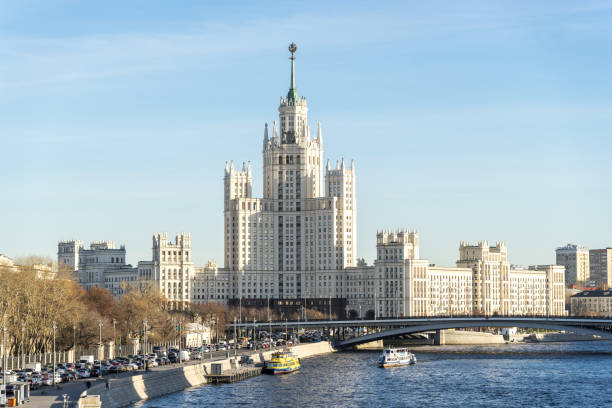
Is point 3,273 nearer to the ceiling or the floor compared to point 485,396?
nearer to the ceiling

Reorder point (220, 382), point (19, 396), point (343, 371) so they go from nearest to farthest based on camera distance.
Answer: point (19, 396), point (220, 382), point (343, 371)

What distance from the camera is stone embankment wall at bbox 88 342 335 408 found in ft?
401

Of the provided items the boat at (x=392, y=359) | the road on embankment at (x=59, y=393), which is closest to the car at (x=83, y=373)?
the road on embankment at (x=59, y=393)

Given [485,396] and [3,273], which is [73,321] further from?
[485,396]

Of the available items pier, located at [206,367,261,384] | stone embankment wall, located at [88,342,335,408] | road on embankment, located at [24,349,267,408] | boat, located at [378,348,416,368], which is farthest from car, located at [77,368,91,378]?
boat, located at [378,348,416,368]

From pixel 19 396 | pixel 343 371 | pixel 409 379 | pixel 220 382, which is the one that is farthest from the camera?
pixel 343 371

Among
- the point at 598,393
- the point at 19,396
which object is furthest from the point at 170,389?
the point at 598,393

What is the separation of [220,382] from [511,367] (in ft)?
172

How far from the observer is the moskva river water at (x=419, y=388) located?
139 m

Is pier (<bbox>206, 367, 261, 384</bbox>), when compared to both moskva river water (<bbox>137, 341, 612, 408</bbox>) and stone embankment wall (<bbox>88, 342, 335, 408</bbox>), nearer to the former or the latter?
stone embankment wall (<bbox>88, 342, 335, 408</bbox>)

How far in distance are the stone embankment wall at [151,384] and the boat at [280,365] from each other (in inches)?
274

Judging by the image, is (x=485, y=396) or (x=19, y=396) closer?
(x=19, y=396)

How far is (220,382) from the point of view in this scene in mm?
158500

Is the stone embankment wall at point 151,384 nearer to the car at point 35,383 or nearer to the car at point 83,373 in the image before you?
the car at point 83,373
